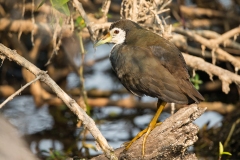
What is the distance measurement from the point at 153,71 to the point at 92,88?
2.87 metres

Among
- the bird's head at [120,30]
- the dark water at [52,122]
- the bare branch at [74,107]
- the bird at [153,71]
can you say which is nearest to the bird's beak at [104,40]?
the bird's head at [120,30]

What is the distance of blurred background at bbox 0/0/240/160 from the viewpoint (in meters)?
4.93

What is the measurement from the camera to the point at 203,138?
16.9 ft

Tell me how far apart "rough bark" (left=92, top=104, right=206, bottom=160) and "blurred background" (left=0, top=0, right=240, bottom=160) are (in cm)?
115

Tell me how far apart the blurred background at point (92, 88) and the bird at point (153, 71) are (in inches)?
33.5

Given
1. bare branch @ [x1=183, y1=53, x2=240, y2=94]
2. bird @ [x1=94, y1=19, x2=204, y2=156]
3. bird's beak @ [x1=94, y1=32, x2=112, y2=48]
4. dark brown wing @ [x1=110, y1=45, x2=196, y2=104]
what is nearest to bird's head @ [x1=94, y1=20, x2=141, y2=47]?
bird's beak @ [x1=94, y1=32, x2=112, y2=48]

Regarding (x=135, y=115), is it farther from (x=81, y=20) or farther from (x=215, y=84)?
(x=81, y=20)

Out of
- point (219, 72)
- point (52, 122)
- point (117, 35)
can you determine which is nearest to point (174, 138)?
point (117, 35)

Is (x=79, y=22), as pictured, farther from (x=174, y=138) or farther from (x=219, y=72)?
(x=174, y=138)

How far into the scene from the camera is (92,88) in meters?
6.05

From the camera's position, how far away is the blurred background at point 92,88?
4926mm

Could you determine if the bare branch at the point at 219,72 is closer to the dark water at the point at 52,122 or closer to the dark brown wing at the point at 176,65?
the dark brown wing at the point at 176,65

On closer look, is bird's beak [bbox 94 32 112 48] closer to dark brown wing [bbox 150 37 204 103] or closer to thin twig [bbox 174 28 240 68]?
dark brown wing [bbox 150 37 204 103]

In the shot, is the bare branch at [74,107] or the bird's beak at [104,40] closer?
the bare branch at [74,107]
